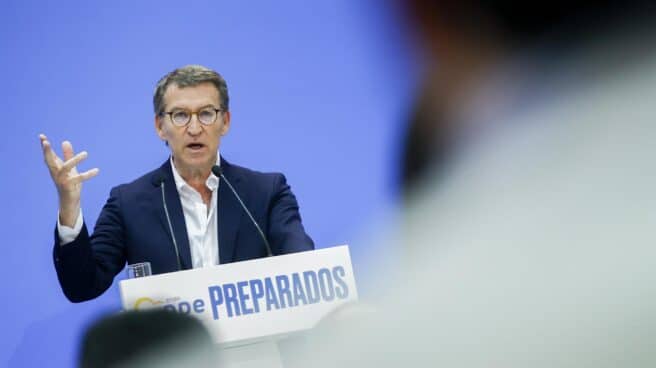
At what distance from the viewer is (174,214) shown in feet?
9.71

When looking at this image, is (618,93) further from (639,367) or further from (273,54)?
(273,54)

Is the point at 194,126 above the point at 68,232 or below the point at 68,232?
above

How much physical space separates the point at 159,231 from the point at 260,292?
86cm

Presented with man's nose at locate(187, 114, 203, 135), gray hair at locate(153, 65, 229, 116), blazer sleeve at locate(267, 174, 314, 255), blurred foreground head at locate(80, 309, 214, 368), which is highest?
gray hair at locate(153, 65, 229, 116)

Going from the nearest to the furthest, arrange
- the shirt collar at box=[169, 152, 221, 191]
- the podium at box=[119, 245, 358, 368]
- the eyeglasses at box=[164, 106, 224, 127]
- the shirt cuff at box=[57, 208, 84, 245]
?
1. the podium at box=[119, 245, 358, 368]
2. the shirt cuff at box=[57, 208, 84, 245]
3. the shirt collar at box=[169, 152, 221, 191]
4. the eyeglasses at box=[164, 106, 224, 127]

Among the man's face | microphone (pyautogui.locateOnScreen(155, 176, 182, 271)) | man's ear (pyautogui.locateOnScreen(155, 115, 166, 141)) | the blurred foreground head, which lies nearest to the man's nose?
the man's face

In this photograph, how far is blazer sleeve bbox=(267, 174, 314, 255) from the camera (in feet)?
9.29

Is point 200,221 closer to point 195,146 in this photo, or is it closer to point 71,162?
point 195,146

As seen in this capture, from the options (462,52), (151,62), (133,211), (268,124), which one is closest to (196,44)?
(151,62)

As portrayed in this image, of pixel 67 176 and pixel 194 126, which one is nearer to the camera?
pixel 67 176

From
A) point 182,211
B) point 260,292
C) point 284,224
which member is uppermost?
point 182,211

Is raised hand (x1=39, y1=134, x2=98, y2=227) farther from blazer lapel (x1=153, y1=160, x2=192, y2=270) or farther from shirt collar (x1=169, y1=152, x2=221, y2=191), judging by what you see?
shirt collar (x1=169, y1=152, x2=221, y2=191)

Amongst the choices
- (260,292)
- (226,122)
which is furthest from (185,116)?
(260,292)

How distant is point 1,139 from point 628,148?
3100 mm
